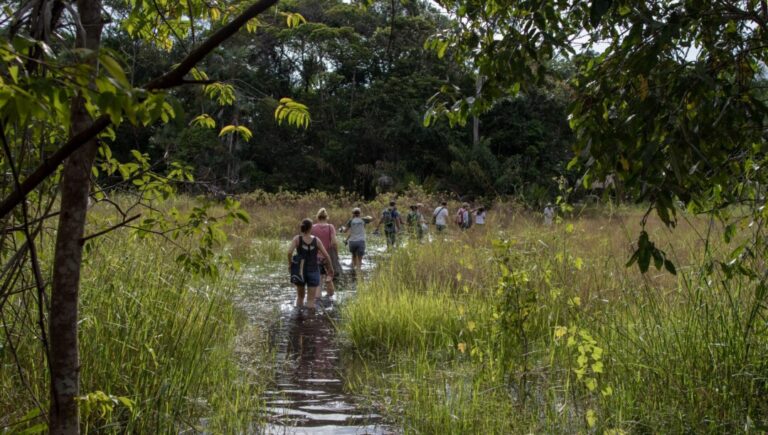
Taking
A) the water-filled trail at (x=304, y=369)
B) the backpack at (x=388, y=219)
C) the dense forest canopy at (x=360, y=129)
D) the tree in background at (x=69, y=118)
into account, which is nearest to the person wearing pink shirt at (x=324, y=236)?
the water-filled trail at (x=304, y=369)

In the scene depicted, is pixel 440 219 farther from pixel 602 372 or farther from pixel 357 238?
pixel 602 372

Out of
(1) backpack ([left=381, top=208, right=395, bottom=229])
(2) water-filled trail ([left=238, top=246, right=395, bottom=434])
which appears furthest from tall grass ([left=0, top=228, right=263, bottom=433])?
(1) backpack ([left=381, top=208, right=395, bottom=229])

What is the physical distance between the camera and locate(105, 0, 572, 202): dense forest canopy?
131 ft

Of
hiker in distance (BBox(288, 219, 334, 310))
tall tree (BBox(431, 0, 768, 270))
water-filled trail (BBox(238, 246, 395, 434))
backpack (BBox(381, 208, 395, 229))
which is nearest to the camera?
tall tree (BBox(431, 0, 768, 270))

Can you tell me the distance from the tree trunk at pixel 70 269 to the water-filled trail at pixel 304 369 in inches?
129

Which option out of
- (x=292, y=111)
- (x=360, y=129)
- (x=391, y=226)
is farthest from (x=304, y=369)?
(x=360, y=129)

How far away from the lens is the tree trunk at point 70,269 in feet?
6.59

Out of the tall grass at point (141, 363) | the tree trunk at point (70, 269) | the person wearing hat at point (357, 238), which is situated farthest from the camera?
the person wearing hat at point (357, 238)

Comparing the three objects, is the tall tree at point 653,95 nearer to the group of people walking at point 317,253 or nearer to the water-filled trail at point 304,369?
the water-filled trail at point 304,369

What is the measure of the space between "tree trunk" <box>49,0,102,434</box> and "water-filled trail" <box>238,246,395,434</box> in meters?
3.27

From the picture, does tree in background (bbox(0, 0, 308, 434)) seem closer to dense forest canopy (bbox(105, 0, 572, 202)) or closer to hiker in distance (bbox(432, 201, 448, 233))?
hiker in distance (bbox(432, 201, 448, 233))

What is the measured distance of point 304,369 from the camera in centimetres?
734

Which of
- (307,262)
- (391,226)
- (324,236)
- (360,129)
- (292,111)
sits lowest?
(307,262)

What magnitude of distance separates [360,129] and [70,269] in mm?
41042
